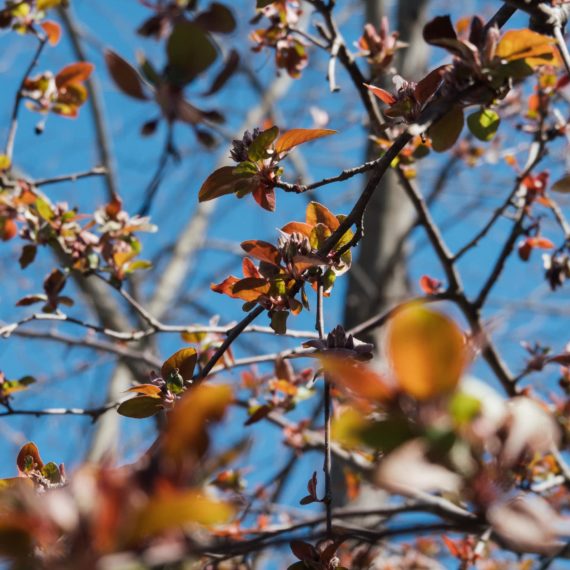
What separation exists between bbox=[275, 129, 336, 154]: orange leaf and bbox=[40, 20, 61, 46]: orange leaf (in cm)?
86

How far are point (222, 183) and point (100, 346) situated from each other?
1.23 m

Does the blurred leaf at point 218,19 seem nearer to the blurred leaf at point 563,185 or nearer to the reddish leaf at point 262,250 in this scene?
the reddish leaf at point 262,250

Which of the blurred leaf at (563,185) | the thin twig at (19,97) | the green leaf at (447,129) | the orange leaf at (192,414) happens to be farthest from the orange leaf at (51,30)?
the orange leaf at (192,414)

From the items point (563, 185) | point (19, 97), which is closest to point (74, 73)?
point (19, 97)

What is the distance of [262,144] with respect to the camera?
2.44 ft

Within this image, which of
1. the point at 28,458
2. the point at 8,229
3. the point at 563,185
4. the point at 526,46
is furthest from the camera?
the point at 8,229

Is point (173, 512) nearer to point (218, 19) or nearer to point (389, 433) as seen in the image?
point (389, 433)

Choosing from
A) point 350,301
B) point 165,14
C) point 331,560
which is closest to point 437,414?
point 331,560

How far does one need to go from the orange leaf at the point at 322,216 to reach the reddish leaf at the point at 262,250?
78 millimetres

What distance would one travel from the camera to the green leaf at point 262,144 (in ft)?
2.39

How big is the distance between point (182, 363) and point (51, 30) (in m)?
0.96

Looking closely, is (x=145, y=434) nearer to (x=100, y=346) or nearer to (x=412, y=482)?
(x=100, y=346)

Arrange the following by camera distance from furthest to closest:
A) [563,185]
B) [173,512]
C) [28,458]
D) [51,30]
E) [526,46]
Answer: [51,30] < [563,185] < [28,458] < [526,46] < [173,512]

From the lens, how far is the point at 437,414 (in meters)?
0.36
